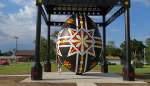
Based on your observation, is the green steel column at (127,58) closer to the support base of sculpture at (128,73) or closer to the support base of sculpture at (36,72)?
the support base of sculpture at (128,73)

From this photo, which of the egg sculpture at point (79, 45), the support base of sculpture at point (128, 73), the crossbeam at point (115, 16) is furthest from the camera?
the crossbeam at point (115, 16)

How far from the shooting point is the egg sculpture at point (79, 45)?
85.3 feet

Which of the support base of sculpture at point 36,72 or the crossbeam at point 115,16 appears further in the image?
the crossbeam at point 115,16

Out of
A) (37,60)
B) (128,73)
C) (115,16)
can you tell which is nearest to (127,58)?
(128,73)

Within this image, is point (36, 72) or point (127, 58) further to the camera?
point (127, 58)

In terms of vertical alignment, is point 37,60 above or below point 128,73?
above

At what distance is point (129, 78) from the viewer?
24.3m

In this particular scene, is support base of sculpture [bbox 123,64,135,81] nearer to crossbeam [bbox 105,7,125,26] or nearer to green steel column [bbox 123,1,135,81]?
green steel column [bbox 123,1,135,81]

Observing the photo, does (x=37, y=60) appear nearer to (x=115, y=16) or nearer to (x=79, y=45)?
(x=79, y=45)

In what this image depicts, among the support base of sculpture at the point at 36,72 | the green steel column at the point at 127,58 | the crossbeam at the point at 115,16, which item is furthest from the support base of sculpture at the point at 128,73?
the support base of sculpture at the point at 36,72

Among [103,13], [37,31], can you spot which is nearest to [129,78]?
[37,31]

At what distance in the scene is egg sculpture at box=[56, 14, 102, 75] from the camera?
2598 cm

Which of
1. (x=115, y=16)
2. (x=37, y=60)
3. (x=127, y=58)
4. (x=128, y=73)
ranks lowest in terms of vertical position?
(x=128, y=73)

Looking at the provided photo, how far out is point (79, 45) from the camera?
1021 inches
